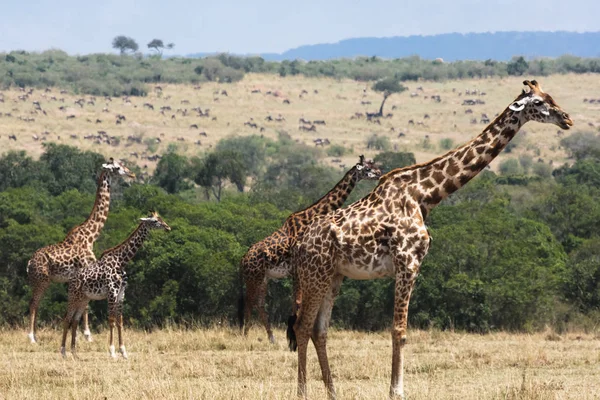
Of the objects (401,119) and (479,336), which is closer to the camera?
(479,336)

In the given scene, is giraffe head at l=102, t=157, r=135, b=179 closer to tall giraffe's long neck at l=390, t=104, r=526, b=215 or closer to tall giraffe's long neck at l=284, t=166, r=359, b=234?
tall giraffe's long neck at l=284, t=166, r=359, b=234

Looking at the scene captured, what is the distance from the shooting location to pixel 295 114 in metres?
84.2

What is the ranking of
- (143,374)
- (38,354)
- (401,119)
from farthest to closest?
(401,119)
(38,354)
(143,374)

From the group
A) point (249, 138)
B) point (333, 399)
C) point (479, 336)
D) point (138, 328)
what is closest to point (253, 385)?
point (333, 399)

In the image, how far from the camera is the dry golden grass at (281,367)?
10477 millimetres

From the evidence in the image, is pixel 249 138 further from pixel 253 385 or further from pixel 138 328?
pixel 253 385

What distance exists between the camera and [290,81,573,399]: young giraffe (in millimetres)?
10109

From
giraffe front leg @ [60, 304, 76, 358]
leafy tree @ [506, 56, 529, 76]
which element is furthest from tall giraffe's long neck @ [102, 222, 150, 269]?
leafy tree @ [506, 56, 529, 76]

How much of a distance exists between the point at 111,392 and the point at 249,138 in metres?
54.7

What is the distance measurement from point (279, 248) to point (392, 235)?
6583mm

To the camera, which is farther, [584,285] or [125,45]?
[125,45]

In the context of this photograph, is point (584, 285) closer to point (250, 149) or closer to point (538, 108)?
point (538, 108)

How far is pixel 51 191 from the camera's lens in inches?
1569

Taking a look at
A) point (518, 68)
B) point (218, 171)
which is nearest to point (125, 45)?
point (518, 68)
